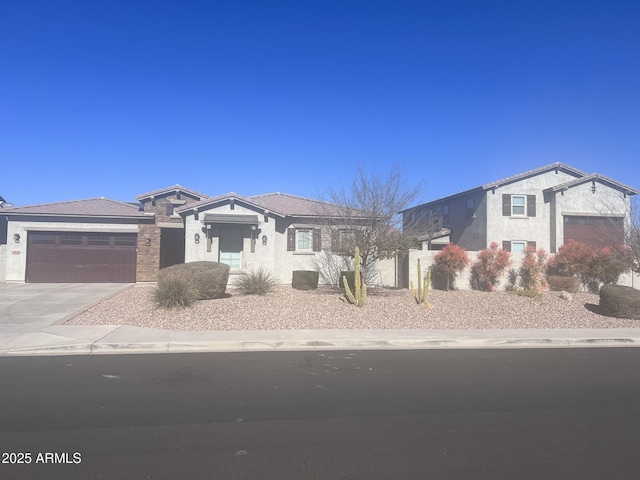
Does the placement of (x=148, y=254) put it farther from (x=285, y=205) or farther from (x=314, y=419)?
(x=314, y=419)

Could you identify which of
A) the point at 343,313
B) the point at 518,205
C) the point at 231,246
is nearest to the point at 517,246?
the point at 518,205

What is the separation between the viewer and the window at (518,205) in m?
26.8

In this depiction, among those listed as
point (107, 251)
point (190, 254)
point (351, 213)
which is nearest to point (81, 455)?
point (351, 213)

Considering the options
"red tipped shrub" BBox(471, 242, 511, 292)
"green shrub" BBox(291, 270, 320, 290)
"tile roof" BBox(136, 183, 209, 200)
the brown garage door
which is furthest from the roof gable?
the brown garage door

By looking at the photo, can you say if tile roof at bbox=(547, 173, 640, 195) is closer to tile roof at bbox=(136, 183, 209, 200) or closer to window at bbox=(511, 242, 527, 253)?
window at bbox=(511, 242, 527, 253)

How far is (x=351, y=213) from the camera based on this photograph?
18094 millimetres

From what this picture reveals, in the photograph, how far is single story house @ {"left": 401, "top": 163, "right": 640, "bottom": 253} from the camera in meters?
26.4

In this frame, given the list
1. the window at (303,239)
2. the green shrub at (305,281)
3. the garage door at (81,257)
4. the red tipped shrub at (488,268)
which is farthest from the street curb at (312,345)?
the garage door at (81,257)

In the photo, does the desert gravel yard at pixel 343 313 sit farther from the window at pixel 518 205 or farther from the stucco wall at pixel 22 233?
the window at pixel 518 205

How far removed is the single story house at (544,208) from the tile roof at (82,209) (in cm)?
1477

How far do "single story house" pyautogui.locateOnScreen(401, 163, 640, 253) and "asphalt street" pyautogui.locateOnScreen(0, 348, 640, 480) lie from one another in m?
17.9

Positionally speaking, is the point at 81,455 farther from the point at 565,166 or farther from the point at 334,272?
the point at 565,166

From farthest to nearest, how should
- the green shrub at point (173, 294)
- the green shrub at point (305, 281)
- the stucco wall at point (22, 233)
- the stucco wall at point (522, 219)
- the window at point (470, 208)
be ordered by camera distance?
1. the window at point (470, 208)
2. the stucco wall at point (522, 219)
3. the stucco wall at point (22, 233)
4. the green shrub at point (305, 281)
5. the green shrub at point (173, 294)

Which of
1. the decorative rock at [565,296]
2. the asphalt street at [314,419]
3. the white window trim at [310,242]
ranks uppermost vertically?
the white window trim at [310,242]
